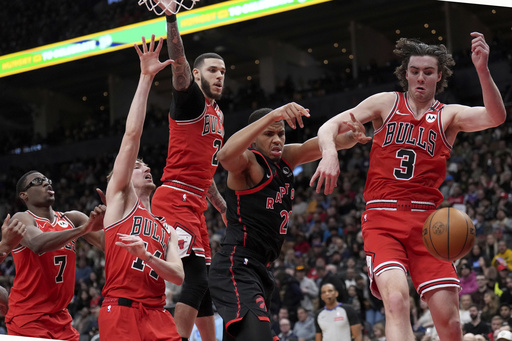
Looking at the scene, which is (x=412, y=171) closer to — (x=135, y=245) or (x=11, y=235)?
(x=135, y=245)

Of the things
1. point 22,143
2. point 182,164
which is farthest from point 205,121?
point 22,143

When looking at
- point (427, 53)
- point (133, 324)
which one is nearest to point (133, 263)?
point (133, 324)

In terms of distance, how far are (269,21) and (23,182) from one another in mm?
17584

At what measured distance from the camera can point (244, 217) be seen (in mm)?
5316

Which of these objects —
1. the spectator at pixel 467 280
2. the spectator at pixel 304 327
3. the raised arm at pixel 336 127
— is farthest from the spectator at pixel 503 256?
the raised arm at pixel 336 127

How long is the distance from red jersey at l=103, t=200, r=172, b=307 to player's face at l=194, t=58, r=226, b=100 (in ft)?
5.66

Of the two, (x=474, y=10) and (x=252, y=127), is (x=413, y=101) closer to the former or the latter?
(x=252, y=127)

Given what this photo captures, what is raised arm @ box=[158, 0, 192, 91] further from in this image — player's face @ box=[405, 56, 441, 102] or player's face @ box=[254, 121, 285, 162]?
player's face @ box=[405, 56, 441, 102]

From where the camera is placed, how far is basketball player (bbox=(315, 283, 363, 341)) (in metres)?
9.66

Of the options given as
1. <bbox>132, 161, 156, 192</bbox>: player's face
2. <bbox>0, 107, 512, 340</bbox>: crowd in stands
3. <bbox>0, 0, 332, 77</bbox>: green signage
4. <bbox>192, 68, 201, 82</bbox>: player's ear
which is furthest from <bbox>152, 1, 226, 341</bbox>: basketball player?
<bbox>0, 0, 332, 77</bbox>: green signage

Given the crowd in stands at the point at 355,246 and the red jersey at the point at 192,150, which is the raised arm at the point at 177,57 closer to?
the red jersey at the point at 192,150

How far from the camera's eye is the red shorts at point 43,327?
580 centimetres

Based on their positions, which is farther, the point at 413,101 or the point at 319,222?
the point at 319,222

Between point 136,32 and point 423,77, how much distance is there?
1361 centimetres
